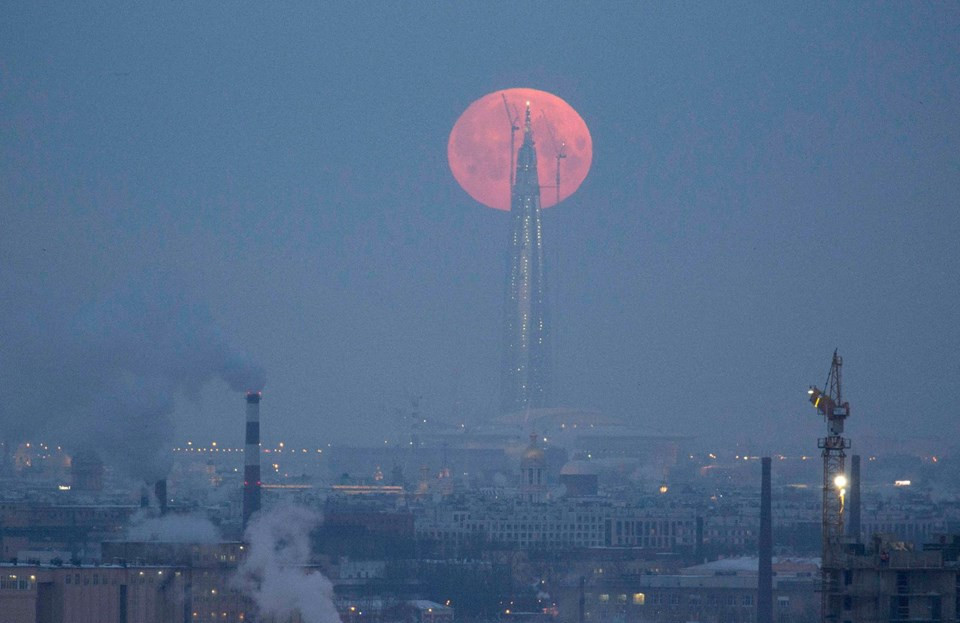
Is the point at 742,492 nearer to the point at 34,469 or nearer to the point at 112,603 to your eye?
the point at 34,469

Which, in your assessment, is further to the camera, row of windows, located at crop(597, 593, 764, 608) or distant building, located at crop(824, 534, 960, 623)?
row of windows, located at crop(597, 593, 764, 608)

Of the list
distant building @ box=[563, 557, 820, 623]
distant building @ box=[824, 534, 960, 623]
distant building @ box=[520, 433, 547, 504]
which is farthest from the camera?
distant building @ box=[520, 433, 547, 504]

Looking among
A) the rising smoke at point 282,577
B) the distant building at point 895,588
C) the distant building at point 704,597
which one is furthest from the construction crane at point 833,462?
the distant building at point 704,597

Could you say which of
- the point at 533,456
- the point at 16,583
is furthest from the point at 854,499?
the point at 533,456

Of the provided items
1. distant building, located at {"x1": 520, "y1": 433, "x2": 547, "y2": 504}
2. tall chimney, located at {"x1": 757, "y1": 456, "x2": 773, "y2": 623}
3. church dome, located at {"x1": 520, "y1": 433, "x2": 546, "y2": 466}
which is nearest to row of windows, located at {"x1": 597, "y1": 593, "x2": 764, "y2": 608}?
tall chimney, located at {"x1": 757, "y1": 456, "x2": 773, "y2": 623}

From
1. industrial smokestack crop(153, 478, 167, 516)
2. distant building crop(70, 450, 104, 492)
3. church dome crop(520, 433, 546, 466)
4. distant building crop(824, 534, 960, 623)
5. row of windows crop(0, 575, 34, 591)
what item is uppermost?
church dome crop(520, 433, 546, 466)

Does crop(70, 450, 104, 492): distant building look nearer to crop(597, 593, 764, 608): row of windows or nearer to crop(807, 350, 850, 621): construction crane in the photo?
crop(597, 593, 764, 608): row of windows

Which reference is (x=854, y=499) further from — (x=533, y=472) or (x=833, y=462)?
(x=533, y=472)
